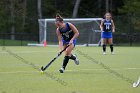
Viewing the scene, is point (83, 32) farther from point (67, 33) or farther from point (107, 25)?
point (67, 33)

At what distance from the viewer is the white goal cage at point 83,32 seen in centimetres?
3422

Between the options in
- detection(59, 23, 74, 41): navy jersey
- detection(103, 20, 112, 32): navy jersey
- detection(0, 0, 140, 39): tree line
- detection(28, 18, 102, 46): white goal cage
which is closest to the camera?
detection(59, 23, 74, 41): navy jersey

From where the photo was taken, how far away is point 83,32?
34.6 metres

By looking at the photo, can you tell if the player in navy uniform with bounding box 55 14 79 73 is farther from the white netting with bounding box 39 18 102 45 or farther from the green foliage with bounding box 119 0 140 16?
the green foliage with bounding box 119 0 140 16

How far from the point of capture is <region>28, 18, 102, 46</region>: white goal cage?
34219 mm

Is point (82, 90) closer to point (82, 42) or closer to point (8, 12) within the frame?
point (82, 42)

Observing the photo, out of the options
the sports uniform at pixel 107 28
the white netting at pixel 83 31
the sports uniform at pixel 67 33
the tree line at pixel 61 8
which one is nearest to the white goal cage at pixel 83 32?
the white netting at pixel 83 31

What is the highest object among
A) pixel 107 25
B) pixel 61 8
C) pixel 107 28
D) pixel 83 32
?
pixel 107 25

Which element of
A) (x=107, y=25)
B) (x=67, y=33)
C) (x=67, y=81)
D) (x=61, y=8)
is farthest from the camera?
(x=61, y=8)

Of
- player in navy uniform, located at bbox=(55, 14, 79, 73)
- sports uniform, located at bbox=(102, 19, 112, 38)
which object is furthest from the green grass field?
sports uniform, located at bbox=(102, 19, 112, 38)

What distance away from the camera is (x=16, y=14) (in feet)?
165

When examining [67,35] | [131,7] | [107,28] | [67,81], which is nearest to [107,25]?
[107,28]

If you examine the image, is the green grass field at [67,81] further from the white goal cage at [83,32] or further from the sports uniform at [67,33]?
the white goal cage at [83,32]

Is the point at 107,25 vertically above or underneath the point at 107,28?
above
